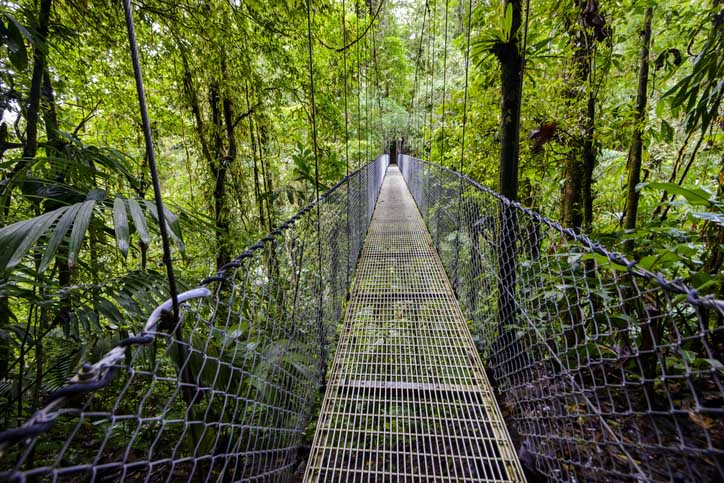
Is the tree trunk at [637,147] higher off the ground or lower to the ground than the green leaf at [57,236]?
higher

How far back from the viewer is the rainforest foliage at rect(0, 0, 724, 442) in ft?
3.13

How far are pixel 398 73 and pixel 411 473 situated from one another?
10189 millimetres

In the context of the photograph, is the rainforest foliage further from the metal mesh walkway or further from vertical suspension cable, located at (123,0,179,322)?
the metal mesh walkway

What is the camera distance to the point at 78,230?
0.70 m

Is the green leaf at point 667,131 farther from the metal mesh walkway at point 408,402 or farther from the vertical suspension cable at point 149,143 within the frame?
the vertical suspension cable at point 149,143

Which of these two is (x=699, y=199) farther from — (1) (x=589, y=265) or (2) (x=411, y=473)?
(2) (x=411, y=473)

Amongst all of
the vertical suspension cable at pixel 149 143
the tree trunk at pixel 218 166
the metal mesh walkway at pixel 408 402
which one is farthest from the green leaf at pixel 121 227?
the tree trunk at pixel 218 166

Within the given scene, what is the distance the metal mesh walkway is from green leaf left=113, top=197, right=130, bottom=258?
2.83 feet

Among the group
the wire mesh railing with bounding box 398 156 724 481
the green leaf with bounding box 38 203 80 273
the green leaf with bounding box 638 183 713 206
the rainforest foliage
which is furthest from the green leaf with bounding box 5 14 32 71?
the green leaf with bounding box 638 183 713 206

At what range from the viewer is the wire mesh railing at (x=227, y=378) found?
45cm

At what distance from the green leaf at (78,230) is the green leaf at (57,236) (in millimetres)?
16

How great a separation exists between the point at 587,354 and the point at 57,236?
1.18 meters

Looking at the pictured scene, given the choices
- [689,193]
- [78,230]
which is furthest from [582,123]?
[78,230]

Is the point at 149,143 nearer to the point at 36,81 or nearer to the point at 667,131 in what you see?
the point at 36,81
